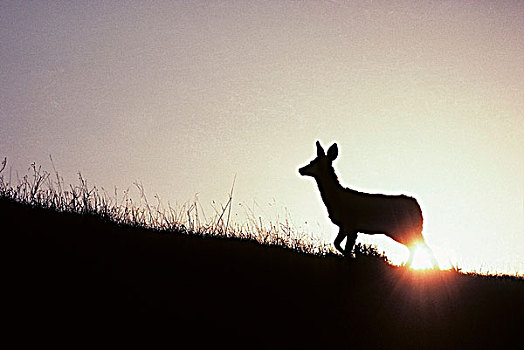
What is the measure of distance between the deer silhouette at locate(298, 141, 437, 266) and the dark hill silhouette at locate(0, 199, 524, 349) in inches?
20.7

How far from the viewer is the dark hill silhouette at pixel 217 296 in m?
7.09

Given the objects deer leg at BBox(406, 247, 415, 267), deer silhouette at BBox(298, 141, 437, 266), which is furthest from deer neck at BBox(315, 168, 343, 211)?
deer leg at BBox(406, 247, 415, 267)

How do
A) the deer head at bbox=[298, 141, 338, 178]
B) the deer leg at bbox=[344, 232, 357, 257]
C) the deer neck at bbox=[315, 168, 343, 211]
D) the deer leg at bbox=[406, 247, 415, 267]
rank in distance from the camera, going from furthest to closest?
the deer leg at bbox=[406, 247, 415, 267], the deer head at bbox=[298, 141, 338, 178], the deer neck at bbox=[315, 168, 343, 211], the deer leg at bbox=[344, 232, 357, 257]

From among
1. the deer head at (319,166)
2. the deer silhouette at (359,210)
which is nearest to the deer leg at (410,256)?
the deer silhouette at (359,210)

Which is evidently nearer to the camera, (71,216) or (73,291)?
(73,291)

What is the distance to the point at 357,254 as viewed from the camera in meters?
9.91

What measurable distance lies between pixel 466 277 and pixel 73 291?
5976mm

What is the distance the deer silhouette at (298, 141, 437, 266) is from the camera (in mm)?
8750

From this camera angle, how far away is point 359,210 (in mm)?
8805

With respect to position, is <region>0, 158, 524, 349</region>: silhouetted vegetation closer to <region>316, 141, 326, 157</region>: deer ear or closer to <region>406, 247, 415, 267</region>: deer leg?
<region>406, 247, 415, 267</region>: deer leg

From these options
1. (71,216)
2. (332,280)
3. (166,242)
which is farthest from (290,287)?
(71,216)

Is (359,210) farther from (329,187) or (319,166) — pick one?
(319,166)

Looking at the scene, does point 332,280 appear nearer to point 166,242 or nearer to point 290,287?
point 290,287

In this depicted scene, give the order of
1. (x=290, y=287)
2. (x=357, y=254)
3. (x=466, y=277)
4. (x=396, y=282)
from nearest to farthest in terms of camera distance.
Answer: (x=290, y=287)
(x=396, y=282)
(x=357, y=254)
(x=466, y=277)
